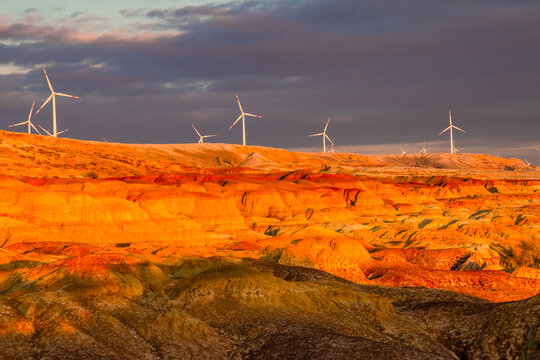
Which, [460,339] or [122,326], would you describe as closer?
[122,326]

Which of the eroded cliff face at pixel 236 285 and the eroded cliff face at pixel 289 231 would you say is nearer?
the eroded cliff face at pixel 236 285

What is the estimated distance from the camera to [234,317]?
2007 inches

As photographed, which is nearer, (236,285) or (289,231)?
(236,285)

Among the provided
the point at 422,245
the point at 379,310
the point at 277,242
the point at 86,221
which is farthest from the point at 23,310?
the point at 422,245

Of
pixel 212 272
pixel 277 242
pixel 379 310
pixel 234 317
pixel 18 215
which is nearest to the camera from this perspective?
pixel 234 317

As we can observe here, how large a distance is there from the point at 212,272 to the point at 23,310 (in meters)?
21.3

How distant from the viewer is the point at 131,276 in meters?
57.5

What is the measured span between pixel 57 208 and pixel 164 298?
6499 cm

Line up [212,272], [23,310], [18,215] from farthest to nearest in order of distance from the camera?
[18,215] < [212,272] < [23,310]

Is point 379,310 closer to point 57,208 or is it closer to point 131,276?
point 131,276

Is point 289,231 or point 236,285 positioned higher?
A: point 236,285

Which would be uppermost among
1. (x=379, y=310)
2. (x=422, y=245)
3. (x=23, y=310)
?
(x=23, y=310)

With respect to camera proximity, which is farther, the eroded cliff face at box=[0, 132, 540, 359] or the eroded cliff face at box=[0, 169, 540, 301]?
the eroded cliff face at box=[0, 169, 540, 301]

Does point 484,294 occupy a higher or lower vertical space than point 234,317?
lower
